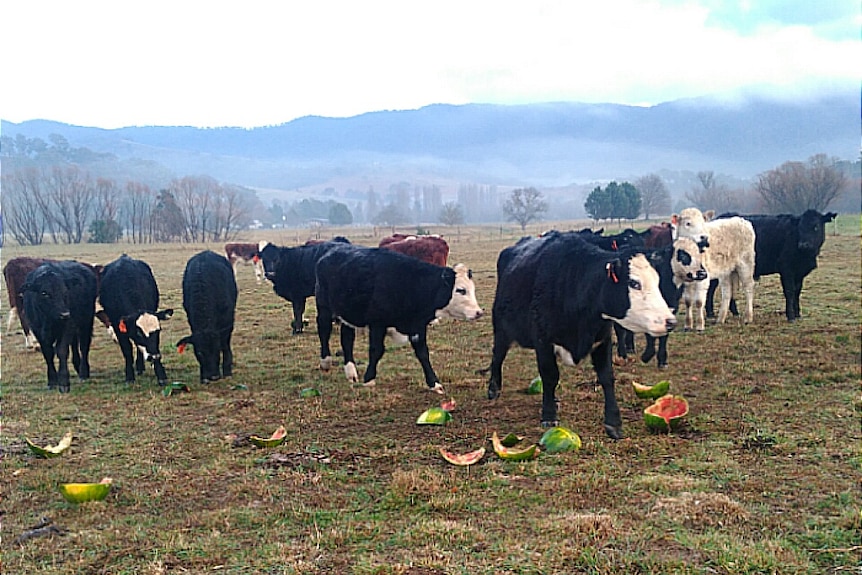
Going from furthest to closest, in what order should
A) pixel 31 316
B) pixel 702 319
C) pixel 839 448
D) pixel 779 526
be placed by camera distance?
1. pixel 702 319
2. pixel 31 316
3. pixel 839 448
4. pixel 779 526

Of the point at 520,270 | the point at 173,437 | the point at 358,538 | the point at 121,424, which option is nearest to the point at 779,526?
the point at 358,538

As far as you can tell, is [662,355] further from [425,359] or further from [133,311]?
[133,311]

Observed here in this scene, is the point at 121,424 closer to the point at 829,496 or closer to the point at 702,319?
the point at 829,496

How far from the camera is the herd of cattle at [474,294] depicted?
6.97 meters

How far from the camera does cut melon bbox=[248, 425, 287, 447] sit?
6.89m

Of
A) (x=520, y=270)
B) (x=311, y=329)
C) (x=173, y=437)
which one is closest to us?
(x=173, y=437)

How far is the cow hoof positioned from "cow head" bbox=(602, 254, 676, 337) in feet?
3.39

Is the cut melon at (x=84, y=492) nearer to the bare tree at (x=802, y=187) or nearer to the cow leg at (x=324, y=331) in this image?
the cow leg at (x=324, y=331)

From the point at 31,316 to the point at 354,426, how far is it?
6158mm

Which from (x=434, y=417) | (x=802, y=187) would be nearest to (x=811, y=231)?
(x=434, y=417)

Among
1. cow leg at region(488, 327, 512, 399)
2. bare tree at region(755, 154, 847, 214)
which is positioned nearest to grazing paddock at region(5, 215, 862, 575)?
cow leg at region(488, 327, 512, 399)

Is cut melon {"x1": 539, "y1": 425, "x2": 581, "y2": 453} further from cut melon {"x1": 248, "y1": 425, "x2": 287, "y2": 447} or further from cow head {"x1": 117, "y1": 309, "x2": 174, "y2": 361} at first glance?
cow head {"x1": 117, "y1": 309, "x2": 174, "y2": 361}

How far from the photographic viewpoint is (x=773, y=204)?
40125 millimetres

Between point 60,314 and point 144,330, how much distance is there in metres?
1.26
